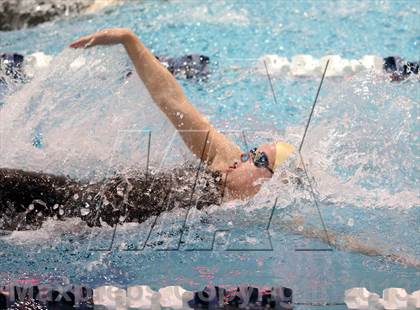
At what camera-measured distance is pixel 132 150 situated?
2715 millimetres

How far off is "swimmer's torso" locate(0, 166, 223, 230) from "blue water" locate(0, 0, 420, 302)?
2.2 inches

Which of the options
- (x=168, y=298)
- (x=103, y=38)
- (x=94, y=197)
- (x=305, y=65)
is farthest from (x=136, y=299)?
(x=305, y=65)

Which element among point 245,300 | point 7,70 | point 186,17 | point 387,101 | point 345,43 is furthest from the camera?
point 186,17

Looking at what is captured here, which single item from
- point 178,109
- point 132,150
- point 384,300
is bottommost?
point 384,300

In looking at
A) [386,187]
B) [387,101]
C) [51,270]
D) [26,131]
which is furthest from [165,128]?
[387,101]

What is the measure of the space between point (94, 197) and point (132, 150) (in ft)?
1.02

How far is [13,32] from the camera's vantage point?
15.7ft

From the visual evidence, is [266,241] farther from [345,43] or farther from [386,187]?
[345,43]

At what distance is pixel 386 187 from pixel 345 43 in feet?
5.57

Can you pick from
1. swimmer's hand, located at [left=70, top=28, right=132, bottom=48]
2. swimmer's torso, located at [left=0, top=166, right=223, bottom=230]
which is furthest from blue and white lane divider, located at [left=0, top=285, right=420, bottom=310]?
swimmer's hand, located at [left=70, top=28, right=132, bottom=48]

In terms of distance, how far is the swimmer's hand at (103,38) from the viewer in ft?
8.43

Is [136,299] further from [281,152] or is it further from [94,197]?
[281,152]

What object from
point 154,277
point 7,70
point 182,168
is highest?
point 7,70

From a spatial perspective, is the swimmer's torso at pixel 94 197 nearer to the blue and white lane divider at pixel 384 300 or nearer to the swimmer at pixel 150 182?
the swimmer at pixel 150 182
